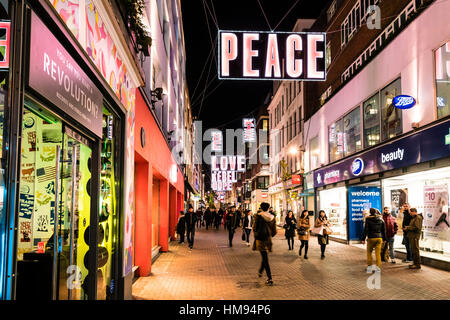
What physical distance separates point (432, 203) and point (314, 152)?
14660mm

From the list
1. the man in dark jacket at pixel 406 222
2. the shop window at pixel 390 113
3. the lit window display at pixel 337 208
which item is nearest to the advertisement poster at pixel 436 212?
the man in dark jacket at pixel 406 222

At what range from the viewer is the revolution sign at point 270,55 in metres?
12.7

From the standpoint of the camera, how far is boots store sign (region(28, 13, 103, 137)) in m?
3.64

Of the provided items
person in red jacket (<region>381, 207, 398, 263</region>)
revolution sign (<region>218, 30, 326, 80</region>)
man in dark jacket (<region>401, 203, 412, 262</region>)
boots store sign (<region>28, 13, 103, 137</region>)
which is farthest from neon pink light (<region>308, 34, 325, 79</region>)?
boots store sign (<region>28, 13, 103, 137</region>)

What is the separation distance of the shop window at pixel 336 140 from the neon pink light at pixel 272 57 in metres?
10.1

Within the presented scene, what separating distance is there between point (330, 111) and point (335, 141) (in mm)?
1884

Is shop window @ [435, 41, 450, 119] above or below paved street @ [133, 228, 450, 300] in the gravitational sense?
above

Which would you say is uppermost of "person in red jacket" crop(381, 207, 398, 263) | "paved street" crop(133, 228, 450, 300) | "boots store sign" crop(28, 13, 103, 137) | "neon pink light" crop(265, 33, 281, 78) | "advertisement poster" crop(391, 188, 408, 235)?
"neon pink light" crop(265, 33, 281, 78)

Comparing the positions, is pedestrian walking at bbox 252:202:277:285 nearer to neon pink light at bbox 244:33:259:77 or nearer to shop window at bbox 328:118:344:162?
neon pink light at bbox 244:33:259:77

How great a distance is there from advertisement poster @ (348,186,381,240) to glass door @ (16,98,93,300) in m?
16.0

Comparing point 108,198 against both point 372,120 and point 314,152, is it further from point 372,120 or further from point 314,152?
point 314,152

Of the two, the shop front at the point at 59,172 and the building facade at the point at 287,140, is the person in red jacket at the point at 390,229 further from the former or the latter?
the building facade at the point at 287,140

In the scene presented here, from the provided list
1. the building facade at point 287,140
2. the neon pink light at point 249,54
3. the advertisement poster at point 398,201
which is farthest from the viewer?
the building facade at point 287,140

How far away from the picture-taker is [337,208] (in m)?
22.8
